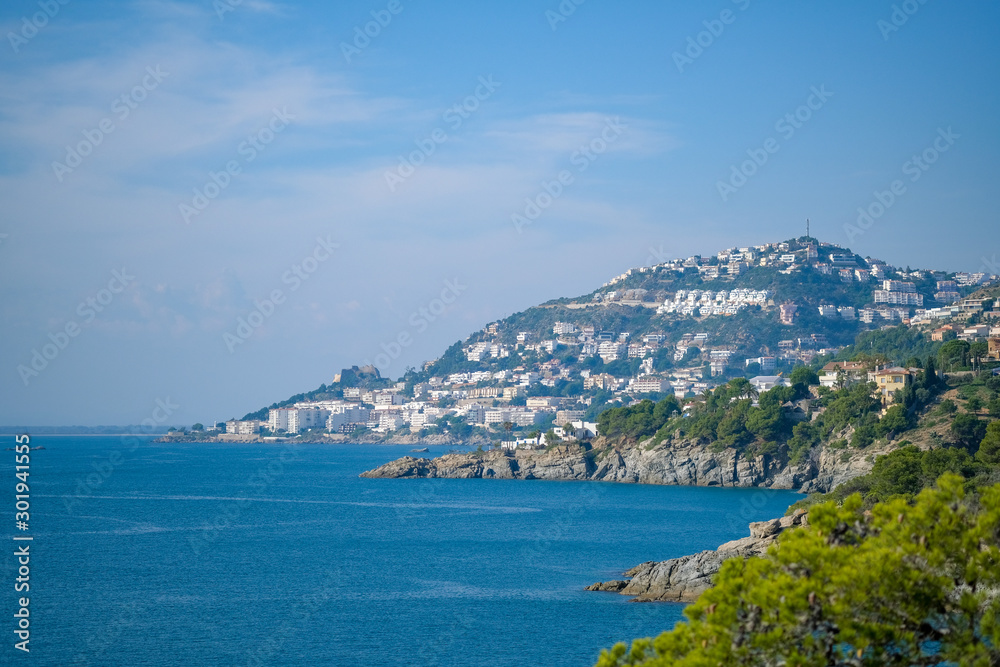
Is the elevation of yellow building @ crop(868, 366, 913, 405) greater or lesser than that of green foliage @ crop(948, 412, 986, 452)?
greater

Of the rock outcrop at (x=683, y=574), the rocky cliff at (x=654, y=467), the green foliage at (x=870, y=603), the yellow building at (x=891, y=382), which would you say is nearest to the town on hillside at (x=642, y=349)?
the rocky cliff at (x=654, y=467)

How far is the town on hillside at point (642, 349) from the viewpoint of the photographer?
14938 centimetres

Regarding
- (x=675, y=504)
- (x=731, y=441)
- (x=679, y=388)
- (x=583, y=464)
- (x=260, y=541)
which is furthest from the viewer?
(x=679, y=388)

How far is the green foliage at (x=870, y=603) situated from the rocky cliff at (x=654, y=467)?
42.0 meters

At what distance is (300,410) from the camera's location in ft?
553

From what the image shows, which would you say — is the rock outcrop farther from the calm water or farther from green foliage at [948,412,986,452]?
green foliage at [948,412,986,452]

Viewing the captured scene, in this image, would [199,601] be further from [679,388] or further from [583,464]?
[679,388]

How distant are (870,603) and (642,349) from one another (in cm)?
15920

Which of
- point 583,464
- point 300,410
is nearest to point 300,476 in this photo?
point 583,464

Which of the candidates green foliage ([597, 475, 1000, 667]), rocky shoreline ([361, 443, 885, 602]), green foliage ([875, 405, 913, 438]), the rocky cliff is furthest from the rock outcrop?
green foliage ([875, 405, 913, 438])

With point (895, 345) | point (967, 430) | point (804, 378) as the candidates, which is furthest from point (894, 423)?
point (895, 345)

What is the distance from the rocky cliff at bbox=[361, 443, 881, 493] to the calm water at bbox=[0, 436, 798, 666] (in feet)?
7.87

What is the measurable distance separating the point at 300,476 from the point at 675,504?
3539 cm

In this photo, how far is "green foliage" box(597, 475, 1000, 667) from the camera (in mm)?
10000
